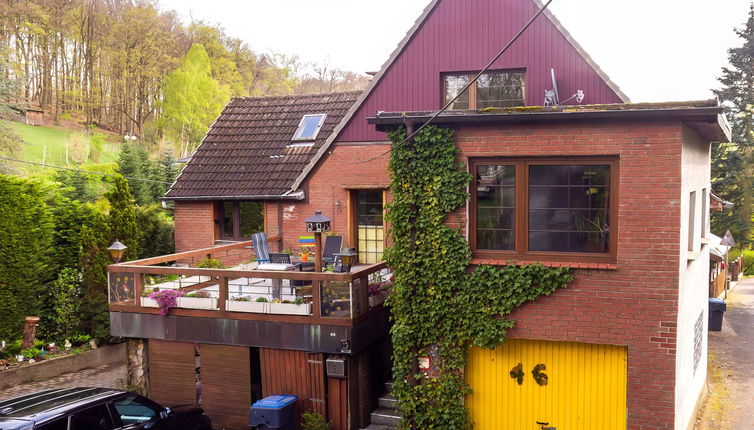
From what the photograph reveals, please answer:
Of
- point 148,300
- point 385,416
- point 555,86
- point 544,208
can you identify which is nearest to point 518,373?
point 544,208

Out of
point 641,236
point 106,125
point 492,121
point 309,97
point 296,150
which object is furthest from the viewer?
point 106,125

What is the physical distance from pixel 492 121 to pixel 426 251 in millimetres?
2187

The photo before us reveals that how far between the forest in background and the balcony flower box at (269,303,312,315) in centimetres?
3450

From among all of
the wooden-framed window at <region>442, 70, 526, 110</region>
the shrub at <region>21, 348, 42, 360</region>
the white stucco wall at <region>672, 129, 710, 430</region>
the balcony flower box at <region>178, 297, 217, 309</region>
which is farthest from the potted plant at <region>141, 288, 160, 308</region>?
the white stucco wall at <region>672, 129, 710, 430</region>

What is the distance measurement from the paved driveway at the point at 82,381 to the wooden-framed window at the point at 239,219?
15.9 feet

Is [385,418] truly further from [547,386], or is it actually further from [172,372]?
[172,372]

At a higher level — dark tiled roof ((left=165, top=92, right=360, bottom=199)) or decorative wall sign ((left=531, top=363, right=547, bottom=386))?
dark tiled roof ((left=165, top=92, right=360, bottom=199))

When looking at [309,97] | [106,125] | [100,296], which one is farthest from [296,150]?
[106,125]

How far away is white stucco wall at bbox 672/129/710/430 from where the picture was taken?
8.82m

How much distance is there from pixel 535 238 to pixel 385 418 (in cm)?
442

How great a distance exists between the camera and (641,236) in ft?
27.4

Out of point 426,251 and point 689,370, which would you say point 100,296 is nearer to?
point 426,251

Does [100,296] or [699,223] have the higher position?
[699,223]

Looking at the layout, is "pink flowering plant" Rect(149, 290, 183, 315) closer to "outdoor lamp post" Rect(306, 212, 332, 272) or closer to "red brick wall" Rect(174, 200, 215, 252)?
"outdoor lamp post" Rect(306, 212, 332, 272)
